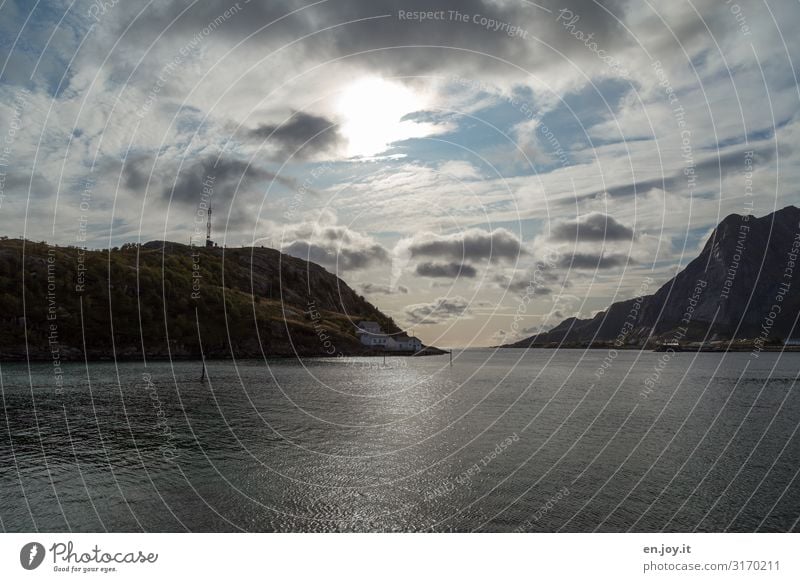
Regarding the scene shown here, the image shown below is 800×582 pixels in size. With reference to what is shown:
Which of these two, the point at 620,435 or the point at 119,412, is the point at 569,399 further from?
the point at 119,412

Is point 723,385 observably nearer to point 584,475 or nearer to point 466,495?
point 584,475

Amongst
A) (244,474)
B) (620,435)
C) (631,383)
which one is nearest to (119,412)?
(244,474)

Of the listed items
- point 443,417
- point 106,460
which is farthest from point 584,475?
point 106,460

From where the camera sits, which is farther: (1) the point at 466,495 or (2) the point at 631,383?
(2) the point at 631,383

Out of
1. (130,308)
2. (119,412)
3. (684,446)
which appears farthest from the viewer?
(130,308)

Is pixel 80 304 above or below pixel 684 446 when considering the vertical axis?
above

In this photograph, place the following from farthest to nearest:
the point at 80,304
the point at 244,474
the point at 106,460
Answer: the point at 80,304 < the point at 106,460 < the point at 244,474
